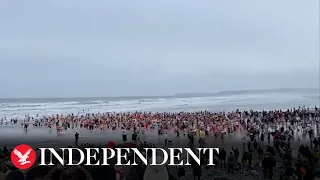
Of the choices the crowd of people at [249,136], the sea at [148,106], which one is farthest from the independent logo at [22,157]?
the sea at [148,106]

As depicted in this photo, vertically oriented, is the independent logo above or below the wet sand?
above

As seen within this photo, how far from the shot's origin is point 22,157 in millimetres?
7953

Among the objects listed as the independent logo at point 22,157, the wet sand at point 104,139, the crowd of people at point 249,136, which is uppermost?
the independent logo at point 22,157

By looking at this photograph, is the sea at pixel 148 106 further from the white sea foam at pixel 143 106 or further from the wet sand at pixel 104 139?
the wet sand at pixel 104 139

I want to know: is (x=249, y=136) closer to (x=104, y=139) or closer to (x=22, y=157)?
(x=104, y=139)

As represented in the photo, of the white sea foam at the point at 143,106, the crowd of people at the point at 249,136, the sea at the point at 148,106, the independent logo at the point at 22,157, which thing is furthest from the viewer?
Answer: the white sea foam at the point at 143,106

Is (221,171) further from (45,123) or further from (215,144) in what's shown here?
(45,123)

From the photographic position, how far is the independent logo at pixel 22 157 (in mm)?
7873

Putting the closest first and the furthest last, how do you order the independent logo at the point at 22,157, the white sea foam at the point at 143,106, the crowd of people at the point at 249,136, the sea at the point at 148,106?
the independent logo at the point at 22,157 → the crowd of people at the point at 249,136 → the sea at the point at 148,106 → the white sea foam at the point at 143,106

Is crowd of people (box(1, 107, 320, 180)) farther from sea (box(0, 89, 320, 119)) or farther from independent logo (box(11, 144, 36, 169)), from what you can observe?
sea (box(0, 89, 320, 119))

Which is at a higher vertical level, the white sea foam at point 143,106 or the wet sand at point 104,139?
the white sea foam at point 143,106

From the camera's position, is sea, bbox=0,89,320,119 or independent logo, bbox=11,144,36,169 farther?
sea, bbox=0,89,320,119

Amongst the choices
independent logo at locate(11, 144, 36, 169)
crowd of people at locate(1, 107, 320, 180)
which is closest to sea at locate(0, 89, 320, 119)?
crowd of people at locate(1, 107, 320, 180)

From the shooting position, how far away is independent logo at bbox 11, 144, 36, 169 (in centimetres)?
787
